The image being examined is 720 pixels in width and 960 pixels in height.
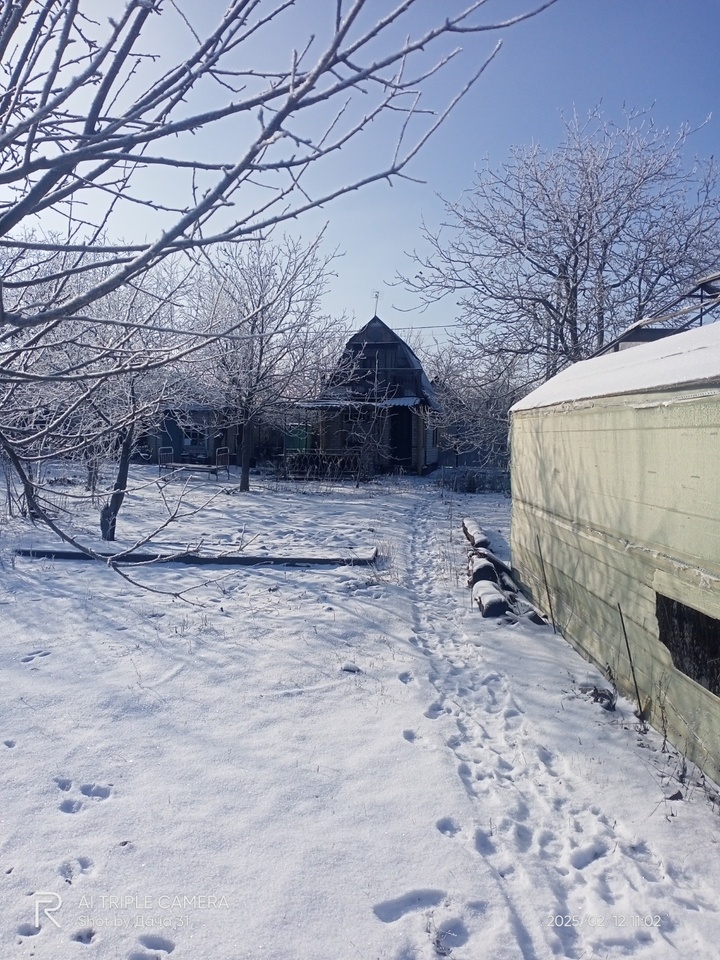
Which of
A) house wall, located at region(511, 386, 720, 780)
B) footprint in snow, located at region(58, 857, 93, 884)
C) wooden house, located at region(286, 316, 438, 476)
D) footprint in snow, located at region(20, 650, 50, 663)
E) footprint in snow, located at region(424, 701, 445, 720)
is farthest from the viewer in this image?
wooden house, located at region(286, 316, 438, 476)

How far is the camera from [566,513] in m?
5.59

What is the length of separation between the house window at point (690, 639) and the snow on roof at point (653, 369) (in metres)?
1.30

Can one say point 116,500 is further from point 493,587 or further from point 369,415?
point 369,415

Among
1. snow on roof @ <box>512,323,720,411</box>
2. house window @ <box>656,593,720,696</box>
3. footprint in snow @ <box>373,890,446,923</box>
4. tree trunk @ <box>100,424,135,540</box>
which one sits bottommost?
footprint in snow @ <box>373,890,446,923</box>

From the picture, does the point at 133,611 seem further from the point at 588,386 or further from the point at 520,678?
the point at 588,386

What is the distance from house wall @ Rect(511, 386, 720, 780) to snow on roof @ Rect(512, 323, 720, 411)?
3.1 inches

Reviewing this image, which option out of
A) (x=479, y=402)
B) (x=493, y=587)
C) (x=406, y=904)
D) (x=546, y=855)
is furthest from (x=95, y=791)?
(x=479, y=402)

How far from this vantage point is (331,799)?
10.4 ft

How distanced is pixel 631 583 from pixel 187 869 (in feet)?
10.0

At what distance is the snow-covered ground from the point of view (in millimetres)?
2344

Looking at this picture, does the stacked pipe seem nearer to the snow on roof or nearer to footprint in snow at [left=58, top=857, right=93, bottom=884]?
the snow on roof

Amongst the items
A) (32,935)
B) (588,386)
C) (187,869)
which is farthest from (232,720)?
(588,386)

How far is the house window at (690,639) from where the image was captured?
3.50m

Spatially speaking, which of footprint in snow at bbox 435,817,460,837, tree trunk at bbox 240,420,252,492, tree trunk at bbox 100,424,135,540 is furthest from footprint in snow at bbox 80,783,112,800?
tree trunk at bbox 240,420,252,492
